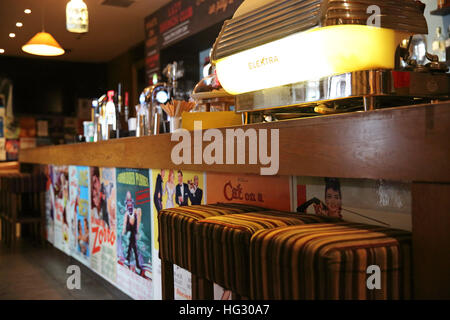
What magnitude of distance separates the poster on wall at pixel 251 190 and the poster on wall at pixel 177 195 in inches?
4.5

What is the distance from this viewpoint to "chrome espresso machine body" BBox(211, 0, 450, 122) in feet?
4.02

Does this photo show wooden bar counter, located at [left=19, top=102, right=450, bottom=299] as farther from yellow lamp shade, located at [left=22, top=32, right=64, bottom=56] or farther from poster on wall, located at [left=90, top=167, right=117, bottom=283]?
yellow lamp shade, located at [left=22, top=32, right=64, bottom=56]

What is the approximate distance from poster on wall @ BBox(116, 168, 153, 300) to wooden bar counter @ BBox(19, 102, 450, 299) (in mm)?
1542

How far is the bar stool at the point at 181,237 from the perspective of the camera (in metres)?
1.35

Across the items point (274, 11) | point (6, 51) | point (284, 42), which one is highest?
point (6, 51)

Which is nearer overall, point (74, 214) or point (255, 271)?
point (255, 271)

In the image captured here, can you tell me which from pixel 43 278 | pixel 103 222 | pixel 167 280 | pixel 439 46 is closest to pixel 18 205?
pixel 43 278

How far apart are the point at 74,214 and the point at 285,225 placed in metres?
3.09

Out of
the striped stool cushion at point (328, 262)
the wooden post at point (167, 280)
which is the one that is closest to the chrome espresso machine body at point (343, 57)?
the striped stool cushion at point (328, 262)

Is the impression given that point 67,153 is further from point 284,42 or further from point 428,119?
point 428,119

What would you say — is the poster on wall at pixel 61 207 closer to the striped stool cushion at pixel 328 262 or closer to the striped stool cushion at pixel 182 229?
the striped stool cushion at pixel 182 229
